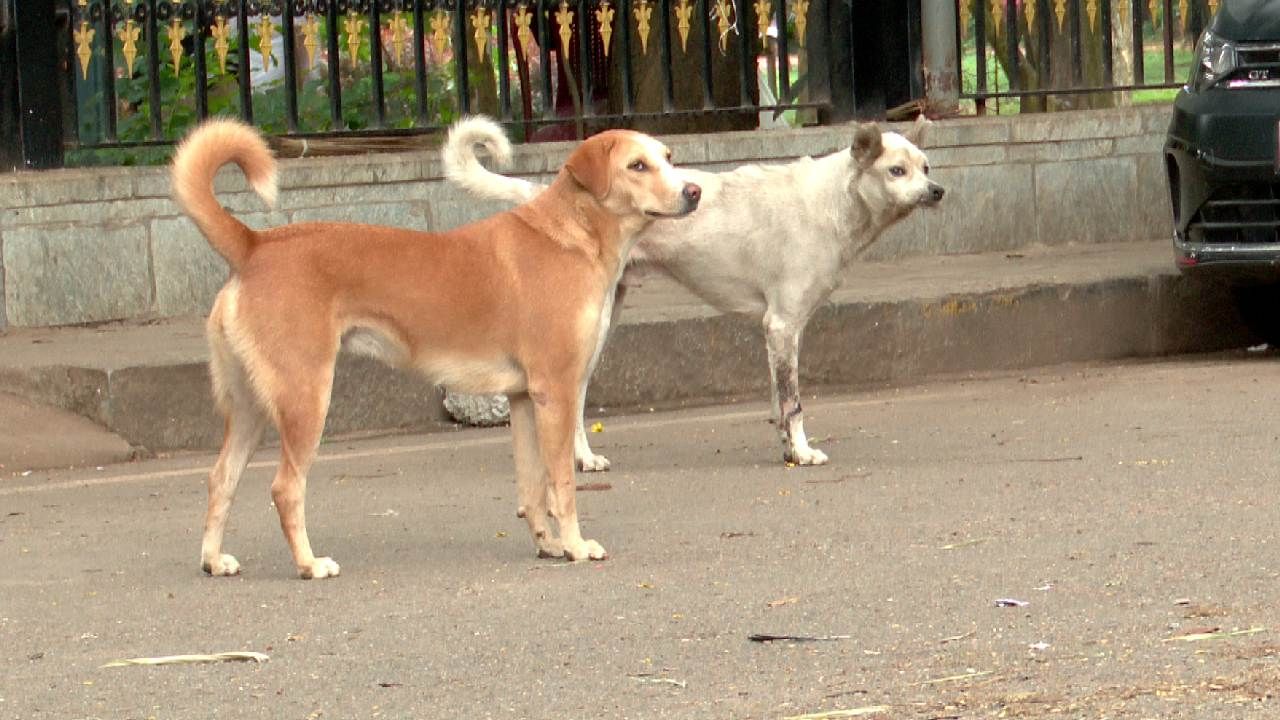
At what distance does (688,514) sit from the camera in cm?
733

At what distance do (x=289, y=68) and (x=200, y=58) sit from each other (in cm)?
45

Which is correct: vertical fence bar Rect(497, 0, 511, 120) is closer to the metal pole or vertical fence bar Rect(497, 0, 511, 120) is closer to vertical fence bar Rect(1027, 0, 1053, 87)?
the metal pole

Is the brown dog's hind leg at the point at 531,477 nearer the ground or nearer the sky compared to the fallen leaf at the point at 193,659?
nearer the sky


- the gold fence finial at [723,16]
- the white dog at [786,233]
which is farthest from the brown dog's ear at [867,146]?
the gold fence finial at [723,16]

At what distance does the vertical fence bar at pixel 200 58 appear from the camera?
428 inches

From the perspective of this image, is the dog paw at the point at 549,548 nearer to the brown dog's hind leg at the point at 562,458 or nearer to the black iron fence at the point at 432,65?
the brown dog's hind leg at the point at 562,458

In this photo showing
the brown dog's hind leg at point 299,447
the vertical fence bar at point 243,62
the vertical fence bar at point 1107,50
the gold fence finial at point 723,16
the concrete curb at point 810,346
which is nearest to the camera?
the brown dog's hind leg at point 299,447

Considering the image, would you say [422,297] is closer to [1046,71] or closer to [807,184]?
[807,184]

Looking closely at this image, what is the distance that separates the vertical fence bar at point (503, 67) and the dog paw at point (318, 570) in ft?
18.0

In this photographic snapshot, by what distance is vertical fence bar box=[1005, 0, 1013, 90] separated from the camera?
A: 12.7m

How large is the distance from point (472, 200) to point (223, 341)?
188 inches

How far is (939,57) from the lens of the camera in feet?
41.0

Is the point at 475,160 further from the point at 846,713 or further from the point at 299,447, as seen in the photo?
the point at 846,713

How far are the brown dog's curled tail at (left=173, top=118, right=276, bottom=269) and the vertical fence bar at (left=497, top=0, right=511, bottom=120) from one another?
503cm
